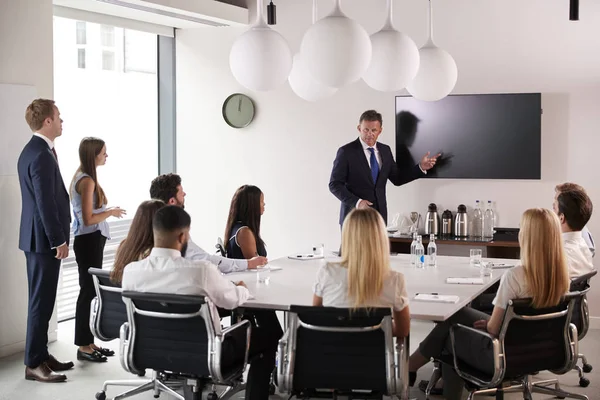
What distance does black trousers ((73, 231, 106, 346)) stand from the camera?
568cm

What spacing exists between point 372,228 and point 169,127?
17.7 feet

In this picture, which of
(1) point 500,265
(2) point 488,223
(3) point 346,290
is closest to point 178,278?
(3) point 346,290

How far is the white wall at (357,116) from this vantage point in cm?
682

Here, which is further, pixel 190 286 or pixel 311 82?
pixel 311 82

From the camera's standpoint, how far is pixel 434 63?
16.1 feet

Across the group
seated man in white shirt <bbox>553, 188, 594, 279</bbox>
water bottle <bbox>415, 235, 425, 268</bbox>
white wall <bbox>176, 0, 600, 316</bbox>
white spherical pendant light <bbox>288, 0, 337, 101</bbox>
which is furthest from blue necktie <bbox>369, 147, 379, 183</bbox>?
seated man in white shirt <bbox>553, 188, 594, 279</bbox>

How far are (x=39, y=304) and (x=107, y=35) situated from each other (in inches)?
127

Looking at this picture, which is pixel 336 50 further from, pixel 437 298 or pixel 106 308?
pixel 106 308

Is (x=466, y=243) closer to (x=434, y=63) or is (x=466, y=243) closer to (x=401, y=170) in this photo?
(x=401, y=170)

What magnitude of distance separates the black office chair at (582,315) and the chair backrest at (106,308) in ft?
7.91

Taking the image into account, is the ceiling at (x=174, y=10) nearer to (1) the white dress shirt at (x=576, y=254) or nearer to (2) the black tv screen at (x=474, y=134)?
(2) the black tv screen at (x=474, y=134)

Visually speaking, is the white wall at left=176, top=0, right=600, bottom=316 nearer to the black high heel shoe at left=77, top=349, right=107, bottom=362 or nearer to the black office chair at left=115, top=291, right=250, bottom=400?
the black high heel shoe at left=77, top=349, right=107, bottom=362

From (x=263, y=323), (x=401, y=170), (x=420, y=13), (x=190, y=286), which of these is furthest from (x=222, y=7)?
(x=190, y=286)

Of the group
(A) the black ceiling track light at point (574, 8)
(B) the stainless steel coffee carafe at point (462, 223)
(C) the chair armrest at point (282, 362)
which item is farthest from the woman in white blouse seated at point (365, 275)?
(B) the stainless steel coffee carafe at point (462, 223)
